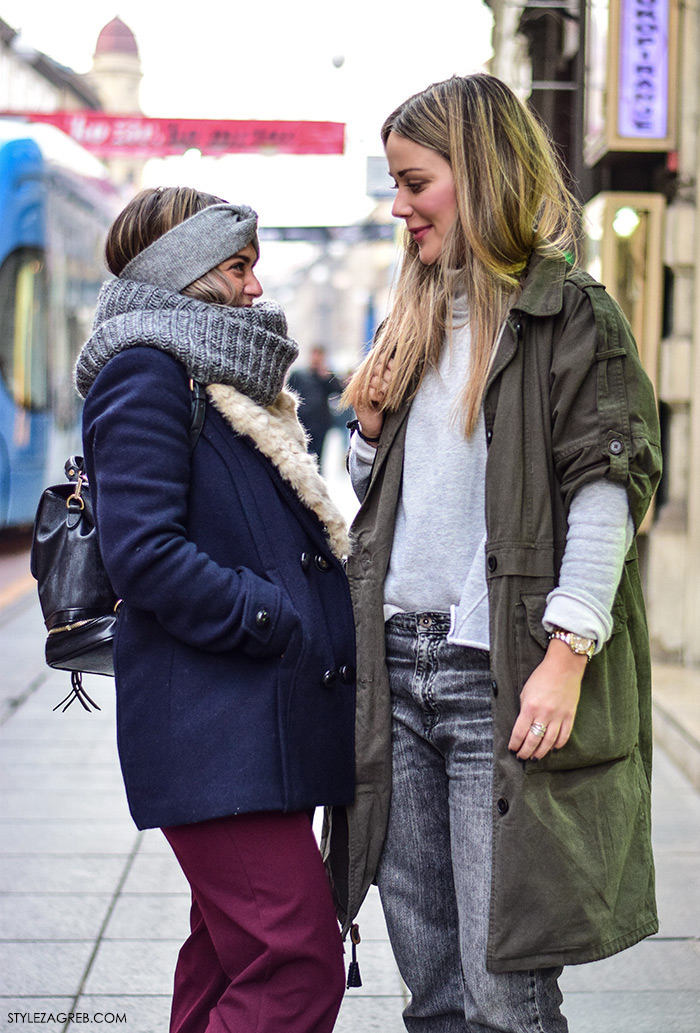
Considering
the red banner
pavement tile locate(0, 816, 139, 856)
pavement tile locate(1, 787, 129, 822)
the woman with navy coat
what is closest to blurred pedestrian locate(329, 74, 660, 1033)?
the woman with navy coat

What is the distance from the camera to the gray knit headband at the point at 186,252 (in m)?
2.08

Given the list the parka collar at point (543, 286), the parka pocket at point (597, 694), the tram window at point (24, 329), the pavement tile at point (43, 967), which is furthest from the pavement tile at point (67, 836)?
the tram window at point (24, 329)

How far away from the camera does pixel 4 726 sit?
5641 millimetres

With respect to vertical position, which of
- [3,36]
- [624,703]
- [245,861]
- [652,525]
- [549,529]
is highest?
[3,36]

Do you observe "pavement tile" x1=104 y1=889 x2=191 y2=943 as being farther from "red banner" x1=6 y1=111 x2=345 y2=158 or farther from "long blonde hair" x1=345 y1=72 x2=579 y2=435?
"red banner" x1=6 y1=111 x2=345 y2=158

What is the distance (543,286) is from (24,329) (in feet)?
34.0

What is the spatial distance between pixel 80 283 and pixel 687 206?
8.58 m

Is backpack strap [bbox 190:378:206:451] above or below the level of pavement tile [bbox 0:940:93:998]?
above

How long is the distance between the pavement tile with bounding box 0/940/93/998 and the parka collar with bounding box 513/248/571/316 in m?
2.12

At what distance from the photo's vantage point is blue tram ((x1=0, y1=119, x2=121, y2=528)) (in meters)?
11.3

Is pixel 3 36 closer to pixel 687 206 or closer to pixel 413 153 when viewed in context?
pixel 687 206

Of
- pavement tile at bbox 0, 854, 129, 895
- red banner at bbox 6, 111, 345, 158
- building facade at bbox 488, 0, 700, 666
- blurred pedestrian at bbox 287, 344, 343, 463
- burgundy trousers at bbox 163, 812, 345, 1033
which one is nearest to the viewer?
burgundy trousers at bbox 163, 812, 345, 1033

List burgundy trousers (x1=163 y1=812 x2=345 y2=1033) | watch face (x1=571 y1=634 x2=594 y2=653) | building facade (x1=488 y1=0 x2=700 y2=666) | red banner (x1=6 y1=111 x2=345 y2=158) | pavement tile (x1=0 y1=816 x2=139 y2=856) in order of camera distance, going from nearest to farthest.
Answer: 1. watch face (x1=571 y1=634 x2=594 y2=653)
2. burgundy trousers (x1=163 y1=812 x2=345 y2=1033)
3. pavement tile (x1=0 y1=816 x2=139 y2=856)
4. building facade (x1=488 y1=0 x2=700 y2=666)
5. red banner (x1=6 y1=111 x2=345 y2=158)

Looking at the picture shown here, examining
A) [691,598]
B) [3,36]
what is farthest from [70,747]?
[3,36]
